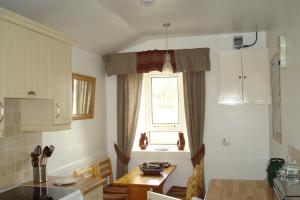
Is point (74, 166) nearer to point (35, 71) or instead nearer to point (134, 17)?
point (35, 71)

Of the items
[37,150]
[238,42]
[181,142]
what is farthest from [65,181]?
→ [238,42]

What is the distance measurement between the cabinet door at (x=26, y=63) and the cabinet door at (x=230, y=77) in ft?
7.17

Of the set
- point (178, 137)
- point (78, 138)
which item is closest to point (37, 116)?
point (78, 138)

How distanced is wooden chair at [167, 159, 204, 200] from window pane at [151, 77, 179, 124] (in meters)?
0.94

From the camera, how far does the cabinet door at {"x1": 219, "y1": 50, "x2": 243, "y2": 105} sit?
4.04 meters

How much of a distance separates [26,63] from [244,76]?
2.58m

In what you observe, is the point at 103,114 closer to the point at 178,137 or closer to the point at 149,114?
the point at 149,114

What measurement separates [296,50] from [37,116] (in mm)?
2118

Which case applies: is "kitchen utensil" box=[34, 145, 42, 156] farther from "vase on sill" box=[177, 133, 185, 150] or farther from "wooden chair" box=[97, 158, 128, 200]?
"vase on sill" box=[177, 133, 185, 150]

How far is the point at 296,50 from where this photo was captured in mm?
2475

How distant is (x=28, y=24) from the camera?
2.45m

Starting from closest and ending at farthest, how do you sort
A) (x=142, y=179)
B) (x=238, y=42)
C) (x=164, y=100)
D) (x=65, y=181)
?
(x=65, y=181), (x=142, y=179), (x=238, y=42), (x=164, y=100)

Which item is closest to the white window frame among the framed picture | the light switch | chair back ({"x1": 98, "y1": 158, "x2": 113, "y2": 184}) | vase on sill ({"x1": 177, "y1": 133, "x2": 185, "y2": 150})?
vase on sill ({"x1": 177, "y1": 133, "x2": 185, "y2": 150})

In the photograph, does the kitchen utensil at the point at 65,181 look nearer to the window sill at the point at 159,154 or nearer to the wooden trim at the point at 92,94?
the wooden trim at the point at 92,94
